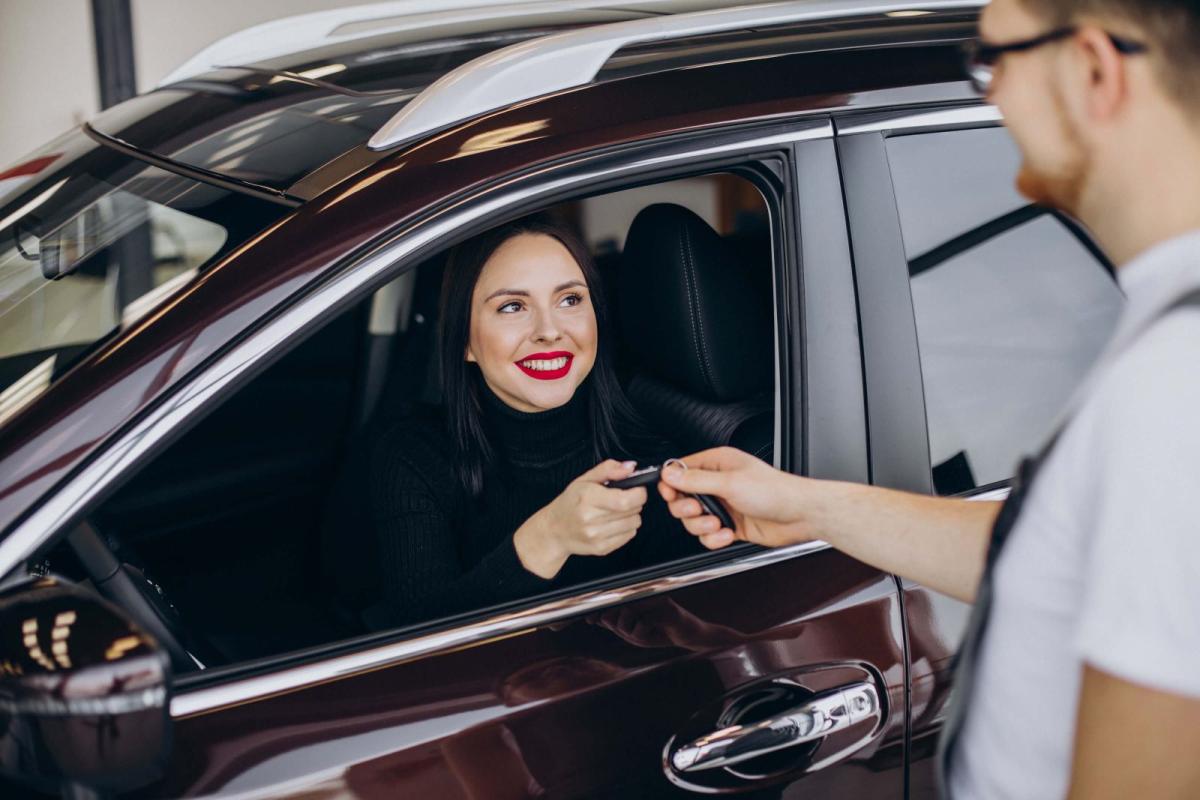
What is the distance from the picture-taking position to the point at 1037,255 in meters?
1.64

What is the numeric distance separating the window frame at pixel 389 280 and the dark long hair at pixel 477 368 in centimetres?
43

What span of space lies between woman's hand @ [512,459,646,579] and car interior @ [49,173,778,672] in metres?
0.31

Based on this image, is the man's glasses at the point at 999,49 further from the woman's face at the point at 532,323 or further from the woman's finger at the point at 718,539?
the woman's face at the point at 532,323

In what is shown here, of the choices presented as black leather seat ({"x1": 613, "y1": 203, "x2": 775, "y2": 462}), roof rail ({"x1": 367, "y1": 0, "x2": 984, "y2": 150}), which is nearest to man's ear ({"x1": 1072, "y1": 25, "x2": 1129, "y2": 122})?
roof rail ({"x1": 367, "y1": 0, "x2": 984, "y2": 150})

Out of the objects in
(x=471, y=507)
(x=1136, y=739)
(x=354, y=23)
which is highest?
(x=354, y=23)

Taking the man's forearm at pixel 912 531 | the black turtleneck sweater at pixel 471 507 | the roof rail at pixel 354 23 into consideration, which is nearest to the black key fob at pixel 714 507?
the man's forearm at pixel 912 531

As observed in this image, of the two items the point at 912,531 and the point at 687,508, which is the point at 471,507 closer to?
the point at 687,508

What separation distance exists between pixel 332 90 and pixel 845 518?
940mm

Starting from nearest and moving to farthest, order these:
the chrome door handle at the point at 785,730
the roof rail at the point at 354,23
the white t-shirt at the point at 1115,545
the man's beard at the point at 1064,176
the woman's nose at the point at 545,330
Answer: the white t-shirt at the point at 1115,545 → the man's beard at the point at 1064,176 → the chrome door handle at the point at 785,730 → the woman's nose at the point at 545,330 → the roof rail at the point at 354,23

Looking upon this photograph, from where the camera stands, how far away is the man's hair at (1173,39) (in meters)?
0.85

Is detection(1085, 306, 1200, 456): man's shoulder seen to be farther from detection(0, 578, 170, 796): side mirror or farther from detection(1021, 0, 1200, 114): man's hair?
detection(0, 578, 170, 796): side mirror

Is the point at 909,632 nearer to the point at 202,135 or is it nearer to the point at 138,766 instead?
the point at 138,766

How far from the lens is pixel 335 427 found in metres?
2.56

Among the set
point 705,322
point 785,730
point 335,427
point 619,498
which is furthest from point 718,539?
point 335,427
